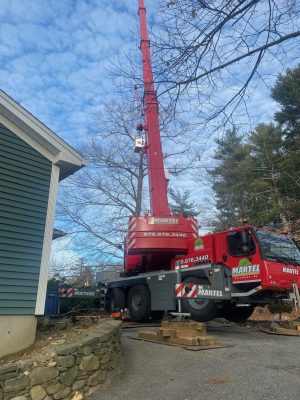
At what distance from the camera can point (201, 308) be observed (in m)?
10.2

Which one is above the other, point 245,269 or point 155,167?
point 155,167

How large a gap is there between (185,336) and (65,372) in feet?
10.7

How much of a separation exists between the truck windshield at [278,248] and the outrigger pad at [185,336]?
2621 mm

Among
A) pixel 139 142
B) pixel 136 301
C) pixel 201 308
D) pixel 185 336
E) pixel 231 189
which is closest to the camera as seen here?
pixel 185 336

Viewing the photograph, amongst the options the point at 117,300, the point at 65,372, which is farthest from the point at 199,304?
the point at 65,372

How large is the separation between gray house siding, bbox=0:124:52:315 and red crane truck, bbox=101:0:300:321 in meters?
3.32

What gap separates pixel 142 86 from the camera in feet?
17.9

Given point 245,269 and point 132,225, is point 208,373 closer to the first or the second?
point 245,269

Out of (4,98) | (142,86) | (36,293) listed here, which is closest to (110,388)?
(36,293)

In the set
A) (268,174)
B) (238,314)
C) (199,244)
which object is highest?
(268,174)

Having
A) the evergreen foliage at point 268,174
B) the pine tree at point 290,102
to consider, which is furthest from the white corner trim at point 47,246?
the pine tree at point 290,102

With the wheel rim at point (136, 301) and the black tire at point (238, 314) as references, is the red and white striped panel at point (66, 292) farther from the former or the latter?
the black tire at point (238, 314)

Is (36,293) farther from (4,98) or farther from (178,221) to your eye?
(178,221)

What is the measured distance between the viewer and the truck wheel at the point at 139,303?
1189cm
